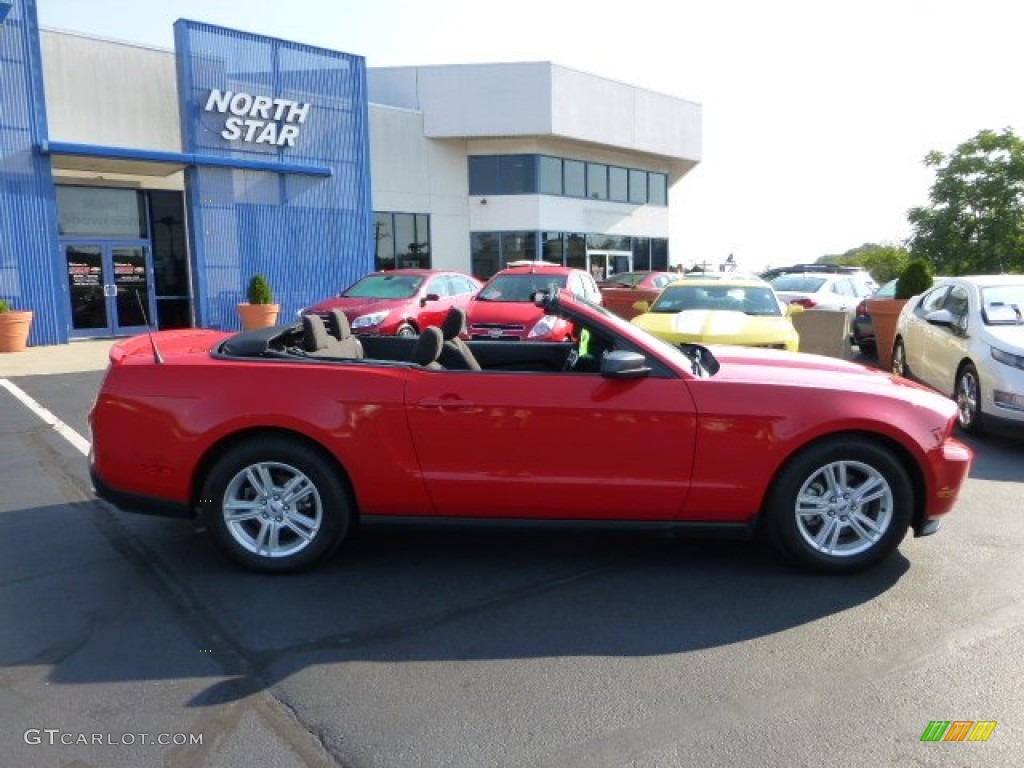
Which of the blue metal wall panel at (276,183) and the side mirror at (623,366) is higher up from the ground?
the blue metal wall panel at (276,183)

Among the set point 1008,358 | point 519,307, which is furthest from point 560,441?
point 519,307

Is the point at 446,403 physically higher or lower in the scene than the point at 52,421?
higher

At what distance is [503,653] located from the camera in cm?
335

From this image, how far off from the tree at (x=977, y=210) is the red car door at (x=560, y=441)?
1619 inches

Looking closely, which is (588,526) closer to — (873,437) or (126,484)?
(873,437)

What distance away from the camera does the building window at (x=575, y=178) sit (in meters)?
31.9

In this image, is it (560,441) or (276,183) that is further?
(276,183)

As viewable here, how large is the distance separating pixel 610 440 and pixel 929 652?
165 cm

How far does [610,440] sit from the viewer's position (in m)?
3.99

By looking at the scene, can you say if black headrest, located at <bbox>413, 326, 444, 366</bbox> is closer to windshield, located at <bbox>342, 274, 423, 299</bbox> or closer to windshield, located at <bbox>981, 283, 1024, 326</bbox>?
windshield, located at <bbox>981, 283, 1024, 326</bbox>
